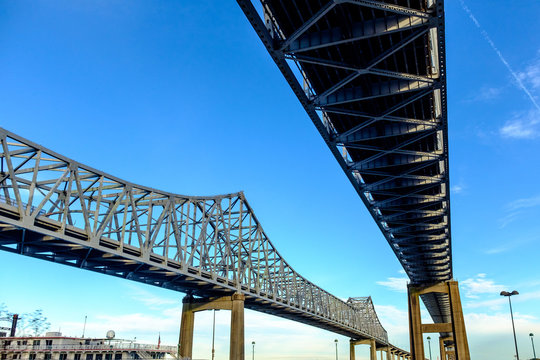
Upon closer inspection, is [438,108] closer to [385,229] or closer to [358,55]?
[358,55]

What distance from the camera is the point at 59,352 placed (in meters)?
63.4

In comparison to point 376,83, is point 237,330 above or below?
below

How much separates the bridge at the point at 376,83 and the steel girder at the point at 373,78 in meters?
0.06

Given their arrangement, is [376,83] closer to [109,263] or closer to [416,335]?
[109,263]

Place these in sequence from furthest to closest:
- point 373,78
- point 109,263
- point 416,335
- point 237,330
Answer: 1. point 416,335
2. point 237,330
3. point 109,263
4. point 373,78

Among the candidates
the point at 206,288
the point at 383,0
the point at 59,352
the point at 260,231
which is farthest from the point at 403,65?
the point at 59,352

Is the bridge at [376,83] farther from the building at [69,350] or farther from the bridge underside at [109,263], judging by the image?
the building at [69,350]

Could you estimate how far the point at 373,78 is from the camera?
101ft

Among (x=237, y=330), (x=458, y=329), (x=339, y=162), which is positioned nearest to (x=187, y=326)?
(x=237, y=330)

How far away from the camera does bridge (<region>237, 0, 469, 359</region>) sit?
949 inches

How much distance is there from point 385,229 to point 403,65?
32184 millimetres

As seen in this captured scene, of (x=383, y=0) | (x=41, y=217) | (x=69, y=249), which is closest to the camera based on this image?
(x=383, y=0)

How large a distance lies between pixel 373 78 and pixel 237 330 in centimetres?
4020

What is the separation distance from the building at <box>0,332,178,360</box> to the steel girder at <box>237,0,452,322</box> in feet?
131
